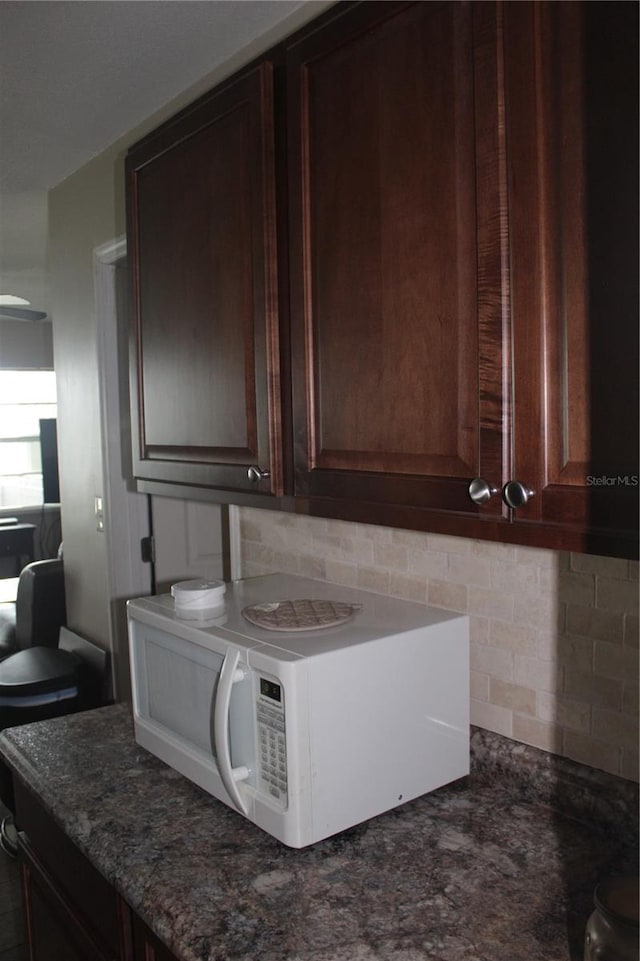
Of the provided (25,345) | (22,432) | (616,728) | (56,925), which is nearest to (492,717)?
(616,728)

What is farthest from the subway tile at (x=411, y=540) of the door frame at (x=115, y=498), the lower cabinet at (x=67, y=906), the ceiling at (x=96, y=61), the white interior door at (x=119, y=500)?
the door frame at (x=115, y=498)

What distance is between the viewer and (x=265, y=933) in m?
1.05

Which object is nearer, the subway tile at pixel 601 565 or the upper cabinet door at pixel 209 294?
the subway tile at pixel 601 565

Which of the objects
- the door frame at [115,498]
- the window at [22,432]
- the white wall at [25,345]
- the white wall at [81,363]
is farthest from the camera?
the window at [22,432]

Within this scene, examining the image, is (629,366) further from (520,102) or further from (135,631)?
(135,631)

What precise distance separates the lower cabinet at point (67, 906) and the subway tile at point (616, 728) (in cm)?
73

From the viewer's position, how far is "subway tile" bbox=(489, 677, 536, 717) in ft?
4.58

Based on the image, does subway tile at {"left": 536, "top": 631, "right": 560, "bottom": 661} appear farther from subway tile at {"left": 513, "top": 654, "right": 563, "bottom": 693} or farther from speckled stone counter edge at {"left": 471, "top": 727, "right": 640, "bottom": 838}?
speckled stone counter edge at {"left": 471, "top": 727, "right": 640, "bottom": 838}

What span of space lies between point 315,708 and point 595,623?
465mm

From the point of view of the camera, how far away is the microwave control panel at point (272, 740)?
3.89 ft

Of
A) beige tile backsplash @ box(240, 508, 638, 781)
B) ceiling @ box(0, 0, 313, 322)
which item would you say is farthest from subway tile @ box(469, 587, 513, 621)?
ceiling @ box(0, 0, 313, 322)

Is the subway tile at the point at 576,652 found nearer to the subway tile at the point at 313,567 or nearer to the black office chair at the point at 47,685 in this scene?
the subway tile at the point at 313,567

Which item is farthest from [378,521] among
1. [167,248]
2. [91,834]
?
[167,248]

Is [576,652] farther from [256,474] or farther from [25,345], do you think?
A: [25,345]
